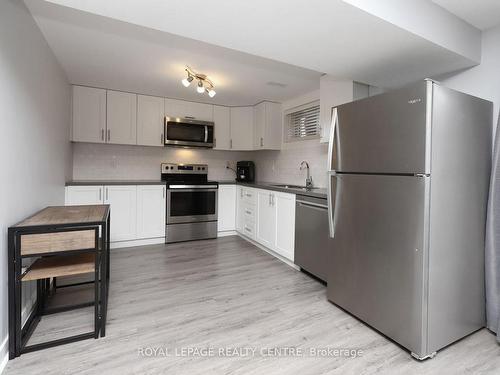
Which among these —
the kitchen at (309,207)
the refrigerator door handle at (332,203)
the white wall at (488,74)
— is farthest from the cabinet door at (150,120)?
the white wall at (488,74)

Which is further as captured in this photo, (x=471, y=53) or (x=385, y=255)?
(x=471, y=53)

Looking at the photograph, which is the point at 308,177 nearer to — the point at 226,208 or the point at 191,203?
the point at 226,208

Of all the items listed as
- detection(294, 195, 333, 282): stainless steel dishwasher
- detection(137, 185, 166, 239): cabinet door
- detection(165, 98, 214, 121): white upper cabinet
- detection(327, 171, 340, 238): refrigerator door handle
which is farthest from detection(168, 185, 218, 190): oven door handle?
detection(327, 171, 340, 238): refrigerator door handle

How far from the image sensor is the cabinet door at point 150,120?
3957 mm

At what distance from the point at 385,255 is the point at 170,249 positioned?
9.18 feet

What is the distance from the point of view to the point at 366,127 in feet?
6.07

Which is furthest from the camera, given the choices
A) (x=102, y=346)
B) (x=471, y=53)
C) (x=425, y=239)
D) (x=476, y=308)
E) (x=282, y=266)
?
(x=282, y=266)

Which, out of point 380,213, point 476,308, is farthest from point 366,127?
point 476,308

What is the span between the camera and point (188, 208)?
4.07m

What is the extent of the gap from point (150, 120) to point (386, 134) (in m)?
3.34

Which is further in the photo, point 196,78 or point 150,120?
point 150,120

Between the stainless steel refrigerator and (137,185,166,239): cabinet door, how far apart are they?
8.91 feet

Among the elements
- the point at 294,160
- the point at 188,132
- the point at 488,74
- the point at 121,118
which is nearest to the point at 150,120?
the point at 121,118

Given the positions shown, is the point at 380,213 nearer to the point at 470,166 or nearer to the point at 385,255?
the point at 385,255
